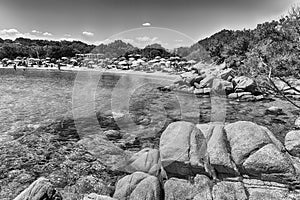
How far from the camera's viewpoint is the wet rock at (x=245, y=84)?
22.2 metres

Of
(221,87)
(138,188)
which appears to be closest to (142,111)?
(221,87)

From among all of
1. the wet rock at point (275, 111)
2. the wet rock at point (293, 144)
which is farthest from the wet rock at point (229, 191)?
the wet rock at point (275, 111)

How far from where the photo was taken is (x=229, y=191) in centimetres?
597

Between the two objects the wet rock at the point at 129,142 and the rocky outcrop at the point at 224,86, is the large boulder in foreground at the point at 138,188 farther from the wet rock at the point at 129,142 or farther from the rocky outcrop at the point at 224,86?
the rocky outcrop at the point at 224,86

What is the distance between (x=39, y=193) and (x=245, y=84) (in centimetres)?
2104

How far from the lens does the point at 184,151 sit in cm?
692

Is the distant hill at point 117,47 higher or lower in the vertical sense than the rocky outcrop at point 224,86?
higher

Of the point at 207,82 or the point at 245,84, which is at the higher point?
the point at 245,84

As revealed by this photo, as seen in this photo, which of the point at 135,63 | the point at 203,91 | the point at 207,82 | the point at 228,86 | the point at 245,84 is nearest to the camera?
the point at 245,84

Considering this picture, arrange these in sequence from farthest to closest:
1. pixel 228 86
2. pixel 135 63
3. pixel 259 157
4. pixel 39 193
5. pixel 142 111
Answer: pixel 135 63 → pixel 228 86 → pixel 142 111 → pixel 259 157 → pixel 39 193

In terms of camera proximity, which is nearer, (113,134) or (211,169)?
(211,169)

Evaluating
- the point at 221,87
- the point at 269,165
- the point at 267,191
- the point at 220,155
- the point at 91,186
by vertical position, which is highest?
the point at 221,87

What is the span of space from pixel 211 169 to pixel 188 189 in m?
1.00

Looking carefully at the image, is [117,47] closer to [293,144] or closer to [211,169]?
[211,169]
